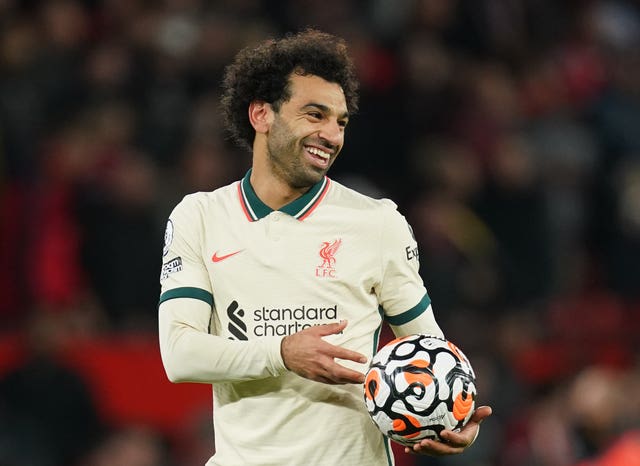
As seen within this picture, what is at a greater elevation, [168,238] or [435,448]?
[168,238]

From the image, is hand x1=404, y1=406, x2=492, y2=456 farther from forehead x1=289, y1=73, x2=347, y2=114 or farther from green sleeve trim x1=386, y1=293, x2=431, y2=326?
forehead x1=289, y1=73, x2=347, y2=114

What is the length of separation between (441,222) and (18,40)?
10.3 feet

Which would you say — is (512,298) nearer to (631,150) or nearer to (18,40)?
(631,150)

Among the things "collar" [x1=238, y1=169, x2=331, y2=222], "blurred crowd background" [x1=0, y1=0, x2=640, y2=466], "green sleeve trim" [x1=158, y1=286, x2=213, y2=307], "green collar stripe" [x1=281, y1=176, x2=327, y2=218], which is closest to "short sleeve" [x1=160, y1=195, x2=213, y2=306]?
"green sleeve trim" [x1=158, y1=286, x2=213, y2=307]

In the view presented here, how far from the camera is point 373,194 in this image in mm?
8531

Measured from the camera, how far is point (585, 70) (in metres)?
11.1

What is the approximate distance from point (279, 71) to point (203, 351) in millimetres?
996

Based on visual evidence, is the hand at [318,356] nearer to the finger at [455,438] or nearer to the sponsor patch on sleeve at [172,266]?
the finger at [455,438]

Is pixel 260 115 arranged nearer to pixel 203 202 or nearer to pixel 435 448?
pixel 203 202

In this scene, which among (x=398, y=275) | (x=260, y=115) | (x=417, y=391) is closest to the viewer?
(x=417, y=391)

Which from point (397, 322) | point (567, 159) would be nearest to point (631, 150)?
point (567, 159)

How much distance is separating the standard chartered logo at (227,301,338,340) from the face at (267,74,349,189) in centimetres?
44

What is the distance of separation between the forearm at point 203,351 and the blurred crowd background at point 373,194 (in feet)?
11.8

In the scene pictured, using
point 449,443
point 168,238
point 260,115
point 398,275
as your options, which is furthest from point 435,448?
point 260,115
